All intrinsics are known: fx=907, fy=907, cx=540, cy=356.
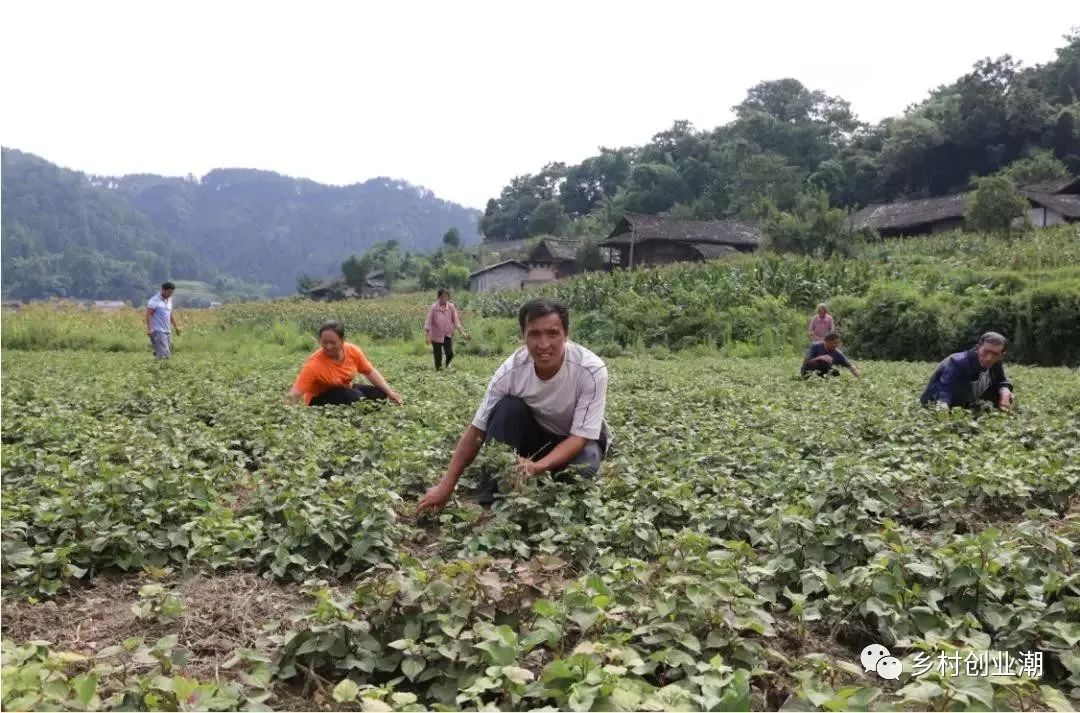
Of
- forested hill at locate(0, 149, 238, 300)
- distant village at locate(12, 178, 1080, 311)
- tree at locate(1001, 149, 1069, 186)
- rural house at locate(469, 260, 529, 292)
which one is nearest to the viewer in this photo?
distant village at locate(12, 178, 1080, 311)

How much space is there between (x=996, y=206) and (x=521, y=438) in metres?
34.7

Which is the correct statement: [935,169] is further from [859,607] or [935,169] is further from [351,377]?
[859,607]

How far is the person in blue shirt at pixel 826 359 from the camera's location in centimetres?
1338

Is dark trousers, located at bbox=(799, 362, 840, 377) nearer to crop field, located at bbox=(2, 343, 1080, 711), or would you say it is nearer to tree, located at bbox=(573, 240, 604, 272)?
crop field, located at bbox=(2, 343, 1080, 711)

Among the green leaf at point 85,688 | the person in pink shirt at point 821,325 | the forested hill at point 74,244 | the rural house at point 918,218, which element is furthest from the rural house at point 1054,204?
the forested hill at point 74,244

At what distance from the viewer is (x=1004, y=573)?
11.3 feet

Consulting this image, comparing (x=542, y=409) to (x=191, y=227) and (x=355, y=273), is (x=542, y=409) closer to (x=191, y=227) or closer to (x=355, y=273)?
(x=355, y=273)

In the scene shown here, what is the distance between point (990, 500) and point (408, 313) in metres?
25.6

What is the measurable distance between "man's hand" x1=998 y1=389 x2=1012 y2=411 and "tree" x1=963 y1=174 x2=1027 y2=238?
2947 centimetres

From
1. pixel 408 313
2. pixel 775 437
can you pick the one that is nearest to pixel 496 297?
pixel 408 313

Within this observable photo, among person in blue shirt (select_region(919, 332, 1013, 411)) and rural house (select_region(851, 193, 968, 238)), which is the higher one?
rural house (select_region(851, 193, 968, 238))

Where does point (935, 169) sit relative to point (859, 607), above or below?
above

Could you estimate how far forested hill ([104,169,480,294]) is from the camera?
138 metres

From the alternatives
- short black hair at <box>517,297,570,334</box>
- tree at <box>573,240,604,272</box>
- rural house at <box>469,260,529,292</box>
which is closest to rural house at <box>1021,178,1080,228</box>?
tree at <box>573,240,604,272</box>
